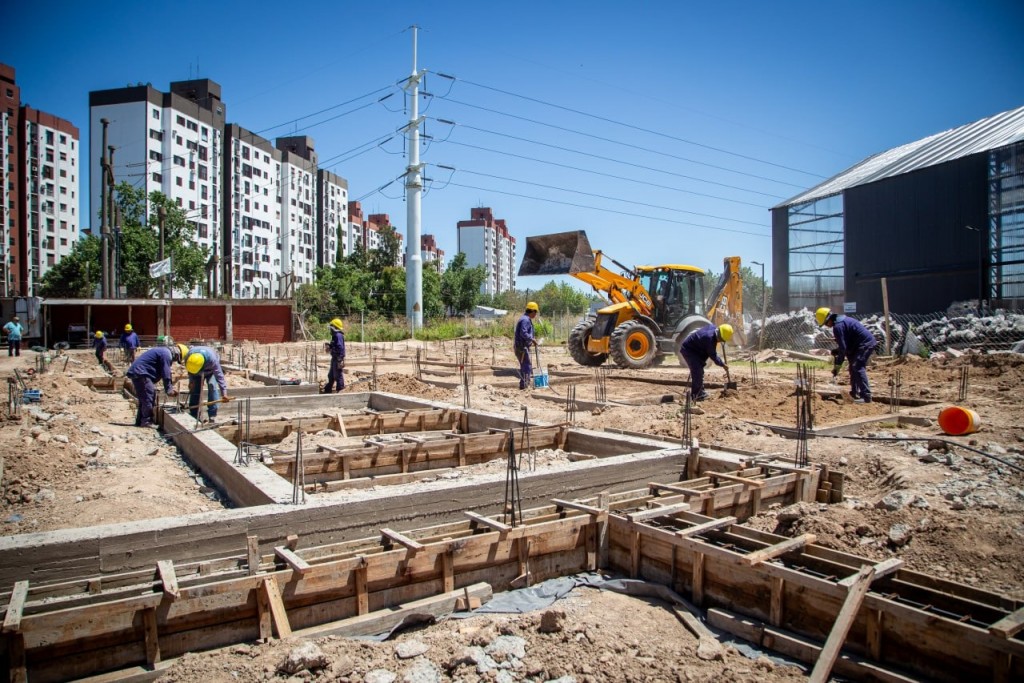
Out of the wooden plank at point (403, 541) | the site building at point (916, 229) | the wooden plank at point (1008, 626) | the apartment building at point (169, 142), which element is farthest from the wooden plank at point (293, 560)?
the apartment building at point (169, 142)

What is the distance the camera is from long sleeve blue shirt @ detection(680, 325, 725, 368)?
9719 mm

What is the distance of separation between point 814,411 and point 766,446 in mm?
2099

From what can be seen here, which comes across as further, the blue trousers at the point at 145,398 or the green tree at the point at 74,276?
the green tree at the point at 74,276

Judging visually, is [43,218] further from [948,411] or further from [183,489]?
[948,411]

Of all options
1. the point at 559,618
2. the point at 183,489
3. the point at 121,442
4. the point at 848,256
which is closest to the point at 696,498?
the point at 559,618

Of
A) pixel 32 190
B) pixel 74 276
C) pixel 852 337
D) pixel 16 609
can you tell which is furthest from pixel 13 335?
pixel 32 190

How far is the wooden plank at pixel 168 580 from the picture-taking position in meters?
3.33

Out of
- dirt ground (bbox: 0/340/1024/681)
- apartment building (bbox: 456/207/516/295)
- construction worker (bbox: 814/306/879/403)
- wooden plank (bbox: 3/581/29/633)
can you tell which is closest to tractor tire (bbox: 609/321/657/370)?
dirt ground (bbox: 0/340/1024/681)

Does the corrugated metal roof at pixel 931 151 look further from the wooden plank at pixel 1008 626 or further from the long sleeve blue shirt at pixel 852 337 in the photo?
the wooden plank at pixel 1008 626

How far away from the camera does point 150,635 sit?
330cm

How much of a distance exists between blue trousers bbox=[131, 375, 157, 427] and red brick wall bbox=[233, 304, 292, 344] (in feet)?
71.0

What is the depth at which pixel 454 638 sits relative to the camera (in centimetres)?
351

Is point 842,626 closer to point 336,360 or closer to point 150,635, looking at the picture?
point 150,635

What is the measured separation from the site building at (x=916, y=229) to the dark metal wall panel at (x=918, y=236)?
0.11 feet
